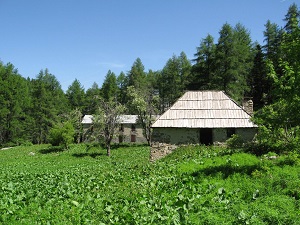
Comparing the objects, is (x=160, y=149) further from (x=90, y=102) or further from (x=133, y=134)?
(x=90, y=102)

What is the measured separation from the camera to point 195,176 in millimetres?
13805

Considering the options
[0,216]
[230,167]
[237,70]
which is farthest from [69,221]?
[237,70]

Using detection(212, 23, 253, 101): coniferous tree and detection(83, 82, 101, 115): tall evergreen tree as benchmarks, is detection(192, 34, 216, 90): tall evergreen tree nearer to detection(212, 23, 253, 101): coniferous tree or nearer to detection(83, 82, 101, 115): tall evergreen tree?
detection(212, 23, 253, 101): coniferous tree

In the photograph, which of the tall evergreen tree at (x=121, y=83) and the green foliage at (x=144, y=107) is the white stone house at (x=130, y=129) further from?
the tall evergreen tree at (x=121, y=83)

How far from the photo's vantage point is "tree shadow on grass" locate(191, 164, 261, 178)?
1332cm

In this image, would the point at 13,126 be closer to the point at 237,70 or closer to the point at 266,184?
the point at 237,70

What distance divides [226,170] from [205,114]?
38.6 feet

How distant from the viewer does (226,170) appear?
45.6 feet

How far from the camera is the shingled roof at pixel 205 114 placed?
80.4 ft

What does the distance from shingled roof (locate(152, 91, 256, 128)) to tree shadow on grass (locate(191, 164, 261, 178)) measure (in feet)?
32.6

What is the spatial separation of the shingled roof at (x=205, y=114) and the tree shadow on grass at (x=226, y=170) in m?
9.95

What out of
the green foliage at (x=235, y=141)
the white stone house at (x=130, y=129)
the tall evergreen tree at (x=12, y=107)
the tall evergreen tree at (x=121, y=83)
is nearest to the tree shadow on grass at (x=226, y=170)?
the green foliage at (x=235, y=141)

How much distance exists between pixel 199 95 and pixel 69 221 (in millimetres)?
20112

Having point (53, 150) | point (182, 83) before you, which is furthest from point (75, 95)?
point (53, 150)
